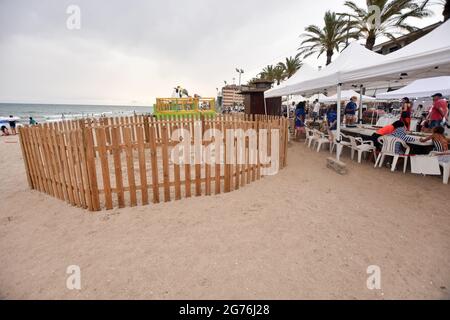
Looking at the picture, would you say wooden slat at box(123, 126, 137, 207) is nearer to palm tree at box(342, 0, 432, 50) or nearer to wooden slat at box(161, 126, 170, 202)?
wooden slat at box(161, 126, 170, 202)

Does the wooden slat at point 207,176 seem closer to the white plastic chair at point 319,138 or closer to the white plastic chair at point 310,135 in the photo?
the white plastic chair at point 319,138

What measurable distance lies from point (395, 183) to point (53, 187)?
7.08 metres

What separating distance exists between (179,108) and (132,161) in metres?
8.61

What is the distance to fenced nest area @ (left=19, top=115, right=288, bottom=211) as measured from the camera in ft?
11.7

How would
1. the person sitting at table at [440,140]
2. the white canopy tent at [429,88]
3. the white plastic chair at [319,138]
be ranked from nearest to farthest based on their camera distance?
the person sitting at table at [440,140] < the white plastic chair at [319,138] < the white canopy tent at [429,88]

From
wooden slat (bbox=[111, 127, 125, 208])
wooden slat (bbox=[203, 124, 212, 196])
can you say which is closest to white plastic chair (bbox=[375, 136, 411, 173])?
wooden slat (bbox=[203, 124, 212, 196])

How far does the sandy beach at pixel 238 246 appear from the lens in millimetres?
2137

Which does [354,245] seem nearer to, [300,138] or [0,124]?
[300,138]

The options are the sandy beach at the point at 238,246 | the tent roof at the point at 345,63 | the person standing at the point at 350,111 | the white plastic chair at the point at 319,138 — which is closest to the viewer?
the sandy beach at the point at 238,246

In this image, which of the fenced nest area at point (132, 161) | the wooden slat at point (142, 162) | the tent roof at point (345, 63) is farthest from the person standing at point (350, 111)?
the wooden slat at point (142, 162)

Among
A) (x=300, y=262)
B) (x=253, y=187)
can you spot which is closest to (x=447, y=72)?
(x=253, y=187)

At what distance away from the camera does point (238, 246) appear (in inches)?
108

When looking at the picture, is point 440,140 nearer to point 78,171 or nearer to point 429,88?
point 78,171

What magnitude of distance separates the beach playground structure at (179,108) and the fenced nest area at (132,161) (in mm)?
6257
